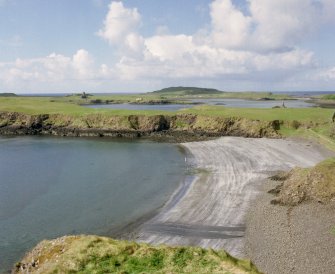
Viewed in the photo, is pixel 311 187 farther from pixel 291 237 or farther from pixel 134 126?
pixel 134 126

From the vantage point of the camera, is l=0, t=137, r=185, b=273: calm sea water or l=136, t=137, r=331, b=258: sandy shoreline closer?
l=136, t=137, r=331, b=258: sandy shoreline

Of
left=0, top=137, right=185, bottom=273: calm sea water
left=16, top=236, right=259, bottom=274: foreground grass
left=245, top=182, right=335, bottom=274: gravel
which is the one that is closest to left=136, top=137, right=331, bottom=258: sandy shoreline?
left=245, top=182, right=335, bottom=274: gravel

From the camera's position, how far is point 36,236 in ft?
101

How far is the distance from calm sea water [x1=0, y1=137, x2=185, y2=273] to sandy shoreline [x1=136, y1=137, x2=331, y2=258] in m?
3.02

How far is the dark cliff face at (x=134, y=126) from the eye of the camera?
3204 inches

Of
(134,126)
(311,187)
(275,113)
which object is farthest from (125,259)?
(275,113)

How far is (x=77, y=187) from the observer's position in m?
45.6

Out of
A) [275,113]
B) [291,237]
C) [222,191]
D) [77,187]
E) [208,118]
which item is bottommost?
[291,237]

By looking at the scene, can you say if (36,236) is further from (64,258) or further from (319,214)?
(319,214)

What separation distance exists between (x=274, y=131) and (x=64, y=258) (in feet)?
209

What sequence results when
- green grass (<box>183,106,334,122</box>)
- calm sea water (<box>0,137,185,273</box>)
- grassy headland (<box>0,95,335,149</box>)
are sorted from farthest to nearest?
green grass (<box>183,106,334,122</box>)
grassy headland (<box>0,95,335,149</box>)
calm sea water (<box>0,137,185,273</box>)

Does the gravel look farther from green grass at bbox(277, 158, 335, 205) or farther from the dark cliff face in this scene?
the dark cliff face

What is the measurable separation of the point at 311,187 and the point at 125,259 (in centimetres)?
2541

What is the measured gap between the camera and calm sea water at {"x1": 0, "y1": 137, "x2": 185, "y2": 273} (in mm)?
32812
